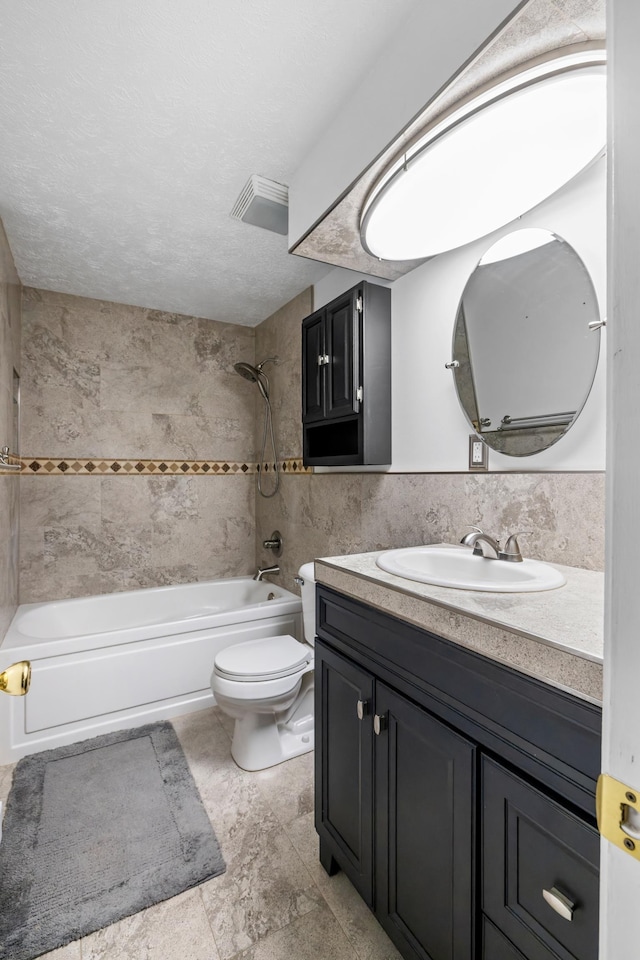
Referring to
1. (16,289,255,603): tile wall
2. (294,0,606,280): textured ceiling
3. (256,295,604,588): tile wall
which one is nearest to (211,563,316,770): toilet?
(256,295,604,588): tile wall

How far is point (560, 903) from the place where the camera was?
2.31ft

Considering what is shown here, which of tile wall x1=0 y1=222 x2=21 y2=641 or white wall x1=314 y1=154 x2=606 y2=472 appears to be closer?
white wall x1=314 y1=154 x2=606 y2=472

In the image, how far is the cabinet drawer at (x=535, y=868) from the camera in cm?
68

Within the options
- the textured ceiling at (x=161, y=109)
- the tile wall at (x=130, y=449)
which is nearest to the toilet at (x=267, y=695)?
the tile wall at (x=130, y=449)

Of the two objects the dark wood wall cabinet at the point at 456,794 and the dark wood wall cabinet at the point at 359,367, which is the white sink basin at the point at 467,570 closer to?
the dark wood wall cabinet at the point at 456,794

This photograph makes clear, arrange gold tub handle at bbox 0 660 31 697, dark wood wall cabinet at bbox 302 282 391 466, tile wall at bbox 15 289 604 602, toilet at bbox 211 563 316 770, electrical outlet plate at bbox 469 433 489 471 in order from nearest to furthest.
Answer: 1. gold tub handle at bbox 0 660 31 697
2. electrical outlet plate at bbox 469 433 489 471
3. toilet at bbox 211 563 316 770
4. dark wood wall cabinet at bbox 302 282 391 466
5. tile wall at bbox 15 289 604 602

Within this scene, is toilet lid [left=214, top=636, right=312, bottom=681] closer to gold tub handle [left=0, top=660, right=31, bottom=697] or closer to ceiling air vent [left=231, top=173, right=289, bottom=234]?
gold tub handle [left=0, top=660, right=31, bottom=697]

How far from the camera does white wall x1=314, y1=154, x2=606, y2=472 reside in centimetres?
125

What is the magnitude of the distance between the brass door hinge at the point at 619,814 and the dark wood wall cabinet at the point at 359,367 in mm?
1662

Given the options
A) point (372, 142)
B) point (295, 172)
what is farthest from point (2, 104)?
point (372, 142)

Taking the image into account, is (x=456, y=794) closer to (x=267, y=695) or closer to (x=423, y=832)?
(x=423, y=832)

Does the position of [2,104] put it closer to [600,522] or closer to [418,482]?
[418,482]

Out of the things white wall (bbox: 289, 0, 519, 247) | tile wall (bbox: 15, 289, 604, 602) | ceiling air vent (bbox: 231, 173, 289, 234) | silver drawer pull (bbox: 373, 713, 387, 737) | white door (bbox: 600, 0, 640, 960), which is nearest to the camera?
white door (bbox: 600, 0, 640, 960)

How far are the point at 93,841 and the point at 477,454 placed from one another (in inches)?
75.1
